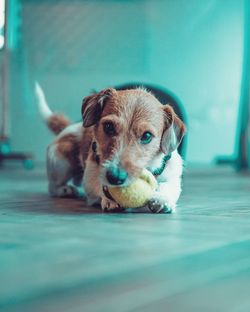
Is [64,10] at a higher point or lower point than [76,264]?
higher

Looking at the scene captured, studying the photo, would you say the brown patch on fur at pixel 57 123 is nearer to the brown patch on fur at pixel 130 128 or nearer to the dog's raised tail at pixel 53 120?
the dog's raised tail at pixel 53 120

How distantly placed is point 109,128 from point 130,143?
4.0 inches

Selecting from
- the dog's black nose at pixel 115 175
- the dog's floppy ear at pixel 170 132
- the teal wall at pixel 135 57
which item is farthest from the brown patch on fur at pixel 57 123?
the teal wall at pixel 135 57

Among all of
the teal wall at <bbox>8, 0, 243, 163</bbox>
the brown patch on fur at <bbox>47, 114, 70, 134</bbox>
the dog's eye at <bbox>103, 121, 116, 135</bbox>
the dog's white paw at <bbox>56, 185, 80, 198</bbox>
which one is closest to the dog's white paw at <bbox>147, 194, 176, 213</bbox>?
the dog's eye at <bbox>103, 121, 116, 135</bbox>

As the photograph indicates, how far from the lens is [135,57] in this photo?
21.2ft

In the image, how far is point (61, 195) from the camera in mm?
2771

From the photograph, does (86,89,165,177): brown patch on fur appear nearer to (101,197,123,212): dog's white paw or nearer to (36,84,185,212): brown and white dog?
(36,84,185,212): brown and white dog

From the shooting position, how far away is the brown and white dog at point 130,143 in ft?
6.59

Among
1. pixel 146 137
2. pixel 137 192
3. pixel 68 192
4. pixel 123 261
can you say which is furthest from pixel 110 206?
pixel 123 261

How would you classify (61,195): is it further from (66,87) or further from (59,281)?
(66,87)

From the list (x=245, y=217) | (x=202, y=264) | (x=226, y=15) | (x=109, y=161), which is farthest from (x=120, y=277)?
(x=226, y=15)

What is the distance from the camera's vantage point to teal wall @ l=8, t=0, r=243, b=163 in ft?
20.2

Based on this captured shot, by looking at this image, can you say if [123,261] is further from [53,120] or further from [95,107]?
[53,120]

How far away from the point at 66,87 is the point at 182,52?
1.31 m
